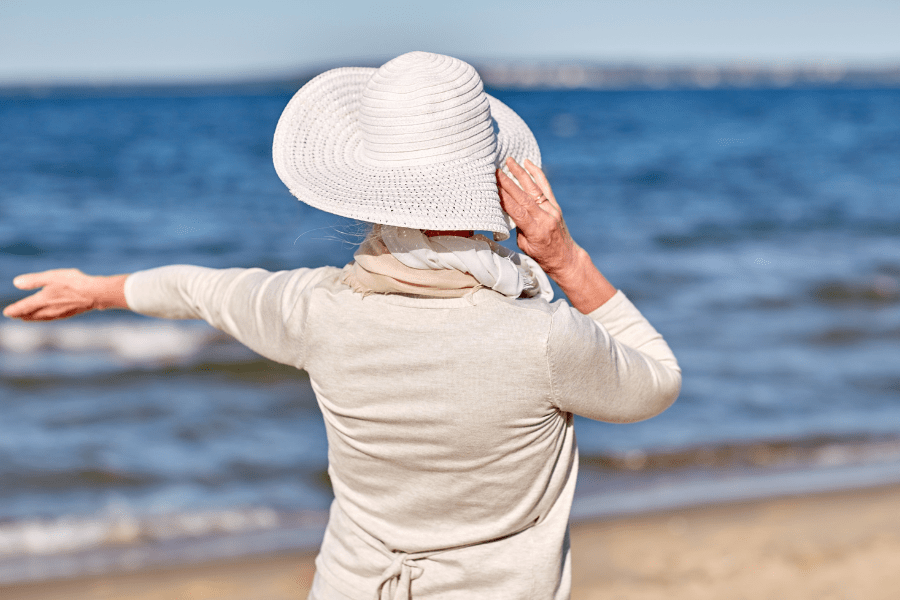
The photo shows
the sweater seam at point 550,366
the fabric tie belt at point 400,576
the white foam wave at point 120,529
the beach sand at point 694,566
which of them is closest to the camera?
the sweater seam at point 550,366

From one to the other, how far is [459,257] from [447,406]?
0.80 ft

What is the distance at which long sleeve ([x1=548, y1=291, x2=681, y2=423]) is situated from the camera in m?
1.22

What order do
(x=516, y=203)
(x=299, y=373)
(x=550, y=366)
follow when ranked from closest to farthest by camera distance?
1. (x=550, y=366)
2. (x=516, y=203)
3. (x=299, y=373)

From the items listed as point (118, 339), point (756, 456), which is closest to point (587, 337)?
point (756, 456)

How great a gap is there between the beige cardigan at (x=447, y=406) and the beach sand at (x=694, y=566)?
6.42 ft

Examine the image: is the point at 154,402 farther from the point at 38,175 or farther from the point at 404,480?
the point at 38,175

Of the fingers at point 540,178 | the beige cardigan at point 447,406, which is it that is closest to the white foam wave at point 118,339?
the beige cardigan at point 447,406

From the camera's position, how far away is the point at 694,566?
3434 millimetres

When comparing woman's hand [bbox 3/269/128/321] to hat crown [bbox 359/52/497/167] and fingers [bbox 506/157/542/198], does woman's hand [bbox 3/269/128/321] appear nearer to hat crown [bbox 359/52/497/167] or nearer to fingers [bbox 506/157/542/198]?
hat crown [bbox 359/52/497/167]

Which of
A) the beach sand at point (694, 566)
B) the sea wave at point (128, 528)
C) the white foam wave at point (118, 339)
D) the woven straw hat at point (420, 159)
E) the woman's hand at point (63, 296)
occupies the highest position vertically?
the woven straw hat at point (420, 159)

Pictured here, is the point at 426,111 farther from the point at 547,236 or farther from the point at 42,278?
the point at 42,278

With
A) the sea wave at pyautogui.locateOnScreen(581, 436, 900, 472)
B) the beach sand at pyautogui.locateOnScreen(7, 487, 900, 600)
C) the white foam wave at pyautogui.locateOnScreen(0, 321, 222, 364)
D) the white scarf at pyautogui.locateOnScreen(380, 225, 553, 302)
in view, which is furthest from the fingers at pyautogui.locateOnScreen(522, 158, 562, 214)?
the white foam wave at pyautogui.locateOnScreen(0, 321, 222, 364)

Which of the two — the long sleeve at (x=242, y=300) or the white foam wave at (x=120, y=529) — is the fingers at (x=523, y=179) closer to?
the long sleeve at (x=242, y=300)

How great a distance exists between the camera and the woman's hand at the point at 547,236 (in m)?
1.34
